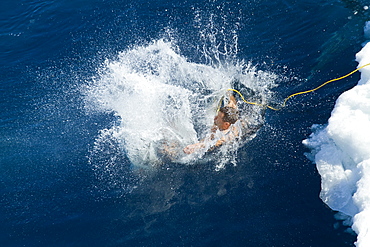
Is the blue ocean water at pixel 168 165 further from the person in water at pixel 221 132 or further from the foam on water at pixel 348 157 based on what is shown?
the person in water at pixel 221 132

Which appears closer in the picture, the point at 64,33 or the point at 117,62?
the point at 117,62

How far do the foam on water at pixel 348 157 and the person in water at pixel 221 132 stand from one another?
58.0 inches

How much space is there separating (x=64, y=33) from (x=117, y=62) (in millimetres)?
2508

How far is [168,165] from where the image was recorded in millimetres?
7012

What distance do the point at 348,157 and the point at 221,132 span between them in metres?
2.37

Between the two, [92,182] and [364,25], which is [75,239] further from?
[364,25]

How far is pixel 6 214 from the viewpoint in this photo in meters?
6.88

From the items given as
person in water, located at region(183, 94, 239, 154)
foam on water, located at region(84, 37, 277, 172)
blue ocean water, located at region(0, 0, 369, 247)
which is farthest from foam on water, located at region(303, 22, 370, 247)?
foam on water, located at region(84, 37, 277, 172)

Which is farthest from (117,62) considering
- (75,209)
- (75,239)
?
(75,239)

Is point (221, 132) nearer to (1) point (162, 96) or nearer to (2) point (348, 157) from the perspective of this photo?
(1) point (162, 96)

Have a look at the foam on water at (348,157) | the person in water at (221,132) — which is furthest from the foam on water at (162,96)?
the foam on water at (348,157)

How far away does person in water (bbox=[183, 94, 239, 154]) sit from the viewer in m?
7.16

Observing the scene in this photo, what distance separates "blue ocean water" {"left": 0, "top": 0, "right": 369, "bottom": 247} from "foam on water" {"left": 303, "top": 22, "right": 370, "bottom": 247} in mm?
226

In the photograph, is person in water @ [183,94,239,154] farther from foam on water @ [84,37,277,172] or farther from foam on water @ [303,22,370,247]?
foam on water @ [303,22,370,247]
